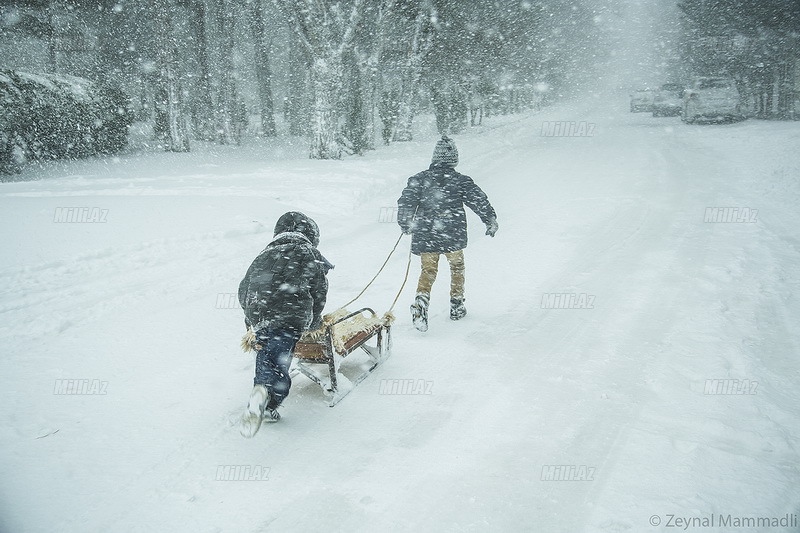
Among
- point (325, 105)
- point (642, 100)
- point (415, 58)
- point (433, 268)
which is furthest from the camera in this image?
point (642, 100)

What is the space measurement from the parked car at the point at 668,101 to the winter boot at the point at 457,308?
27.7m

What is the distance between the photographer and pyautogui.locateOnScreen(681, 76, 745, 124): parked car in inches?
830

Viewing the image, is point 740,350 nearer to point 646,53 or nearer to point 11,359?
point 11,359

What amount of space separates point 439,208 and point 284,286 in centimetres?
247

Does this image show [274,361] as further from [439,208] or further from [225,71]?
[225,71]

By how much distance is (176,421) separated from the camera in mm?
3941

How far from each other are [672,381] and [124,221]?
8.99 meters

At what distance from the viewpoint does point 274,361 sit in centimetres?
368

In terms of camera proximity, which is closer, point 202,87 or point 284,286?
point 284,286

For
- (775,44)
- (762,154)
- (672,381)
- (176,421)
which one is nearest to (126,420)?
(176,421)

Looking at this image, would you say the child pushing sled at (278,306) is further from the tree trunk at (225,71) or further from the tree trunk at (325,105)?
the tree trunk at (225,71)

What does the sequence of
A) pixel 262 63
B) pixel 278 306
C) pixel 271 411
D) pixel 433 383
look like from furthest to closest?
1. pixel 262 63
2. pixel 433 383
3. pixel 271 411
4. pixel 278 306

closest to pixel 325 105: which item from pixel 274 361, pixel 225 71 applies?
pixel 225 71

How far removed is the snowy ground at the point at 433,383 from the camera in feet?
9.98
